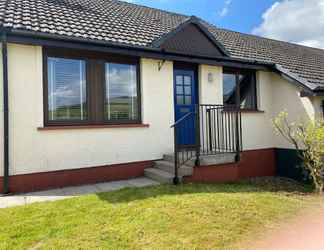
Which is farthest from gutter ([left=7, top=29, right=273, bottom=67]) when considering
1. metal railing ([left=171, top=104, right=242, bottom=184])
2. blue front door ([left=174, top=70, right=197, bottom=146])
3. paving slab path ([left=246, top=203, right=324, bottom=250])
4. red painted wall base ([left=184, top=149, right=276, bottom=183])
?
paving slab path ([left=246, top=203, right=324, bottom=250])

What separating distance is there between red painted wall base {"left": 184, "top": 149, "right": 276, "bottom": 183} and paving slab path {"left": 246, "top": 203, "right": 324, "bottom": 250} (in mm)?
2458

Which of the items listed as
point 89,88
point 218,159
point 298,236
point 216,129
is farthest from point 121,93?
point 298,236

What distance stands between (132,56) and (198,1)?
704cm

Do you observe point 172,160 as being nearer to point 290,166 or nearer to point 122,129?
point 122,129

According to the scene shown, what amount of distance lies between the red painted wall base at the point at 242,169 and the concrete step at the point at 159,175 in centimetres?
43

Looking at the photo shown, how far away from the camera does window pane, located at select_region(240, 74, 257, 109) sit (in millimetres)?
9727

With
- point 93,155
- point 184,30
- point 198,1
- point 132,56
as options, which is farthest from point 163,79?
point 198,1

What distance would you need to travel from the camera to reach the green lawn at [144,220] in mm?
3469

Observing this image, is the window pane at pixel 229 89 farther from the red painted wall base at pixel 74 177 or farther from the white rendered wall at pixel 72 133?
the red painted wall base at pixel 74 177

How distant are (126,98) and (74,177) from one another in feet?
7.81

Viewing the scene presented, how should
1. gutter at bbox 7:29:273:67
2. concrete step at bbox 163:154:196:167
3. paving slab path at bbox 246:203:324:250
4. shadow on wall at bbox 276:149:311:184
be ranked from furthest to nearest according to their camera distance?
1. shadow on wall at bbox 276:149:311:184
2. concrete step at bbox 163:154:196:167
3. gutter at bbox 7:29:273:67
4. paving slab path at bbox 246:203:324:250

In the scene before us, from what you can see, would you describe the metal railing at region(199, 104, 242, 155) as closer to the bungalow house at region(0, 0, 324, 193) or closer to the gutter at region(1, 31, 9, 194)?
the bungalow house at region(0, 0, 324, 193)

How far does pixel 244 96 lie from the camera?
32.1 ft

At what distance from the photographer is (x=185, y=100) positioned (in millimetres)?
8375
